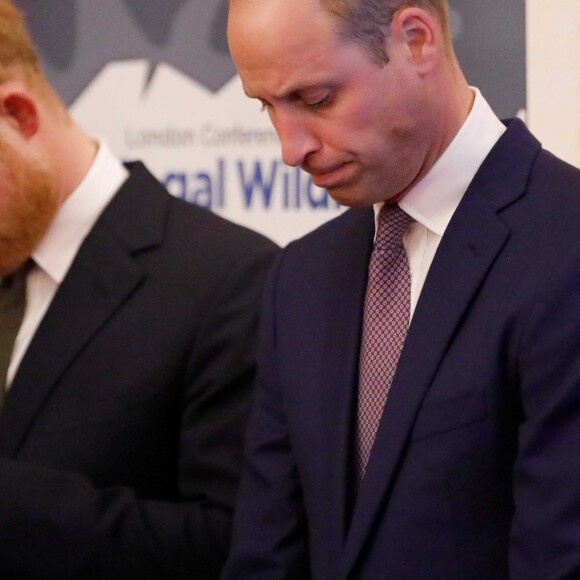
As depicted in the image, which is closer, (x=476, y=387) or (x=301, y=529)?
(x=476, y=387)

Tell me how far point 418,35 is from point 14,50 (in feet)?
2.67

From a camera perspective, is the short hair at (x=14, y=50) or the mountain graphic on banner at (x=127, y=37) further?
the mountain graphic on banner at (x=127, y=37)

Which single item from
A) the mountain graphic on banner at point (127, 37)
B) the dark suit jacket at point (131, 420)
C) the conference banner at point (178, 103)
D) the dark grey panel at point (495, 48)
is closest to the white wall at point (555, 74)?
the dark grey panel at point (495, 48)

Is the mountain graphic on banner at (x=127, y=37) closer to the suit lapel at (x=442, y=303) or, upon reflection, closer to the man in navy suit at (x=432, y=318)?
the man in navy suit at (x=432, y=318)

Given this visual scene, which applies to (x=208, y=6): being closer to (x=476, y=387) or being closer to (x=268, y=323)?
(x=268, y=323)

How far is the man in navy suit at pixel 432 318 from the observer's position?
128 cm

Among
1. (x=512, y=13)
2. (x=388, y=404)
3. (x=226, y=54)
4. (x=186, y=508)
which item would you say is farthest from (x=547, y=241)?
(x=226, y=54)

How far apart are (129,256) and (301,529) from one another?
569 mm

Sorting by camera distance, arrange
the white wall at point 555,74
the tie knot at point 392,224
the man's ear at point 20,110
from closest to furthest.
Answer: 1. the tie knot at point 392,224
2. the man's ear at point 20,110
3. the white wall at point 555,74

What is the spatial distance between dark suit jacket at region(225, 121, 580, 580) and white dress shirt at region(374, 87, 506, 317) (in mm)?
23

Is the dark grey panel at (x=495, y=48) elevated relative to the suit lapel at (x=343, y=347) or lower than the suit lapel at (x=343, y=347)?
elevated

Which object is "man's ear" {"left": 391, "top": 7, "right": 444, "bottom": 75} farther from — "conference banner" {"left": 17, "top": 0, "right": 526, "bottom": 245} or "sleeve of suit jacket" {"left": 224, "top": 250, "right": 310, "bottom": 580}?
"conference banner" {"left": 17, "top": 0, "right": 526, "bottom": 245}

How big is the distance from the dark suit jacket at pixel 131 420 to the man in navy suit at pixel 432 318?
0.95ft

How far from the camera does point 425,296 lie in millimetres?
1404
